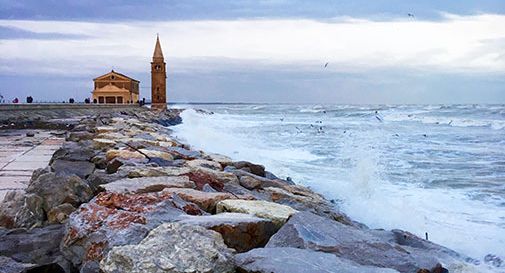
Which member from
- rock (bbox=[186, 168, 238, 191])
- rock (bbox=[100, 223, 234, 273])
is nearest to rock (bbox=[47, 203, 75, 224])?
rock (bbox=[186, 168, 238, 191])

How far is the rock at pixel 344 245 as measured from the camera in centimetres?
308

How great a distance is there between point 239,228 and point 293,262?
0.63 metres

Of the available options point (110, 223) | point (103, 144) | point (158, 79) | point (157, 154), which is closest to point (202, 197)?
point (110, 223)

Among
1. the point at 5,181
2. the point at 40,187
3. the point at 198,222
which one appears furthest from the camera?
the point at 5,181

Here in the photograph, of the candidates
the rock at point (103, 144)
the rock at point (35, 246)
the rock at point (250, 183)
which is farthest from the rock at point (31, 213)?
the rock at point (103, 144)

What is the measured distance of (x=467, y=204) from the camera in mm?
7340

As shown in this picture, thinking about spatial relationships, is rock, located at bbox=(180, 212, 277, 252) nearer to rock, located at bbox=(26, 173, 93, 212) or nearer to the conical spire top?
rock, located at bbox=(26, 173, 93, 212)

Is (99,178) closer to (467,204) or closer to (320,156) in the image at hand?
(467,204)

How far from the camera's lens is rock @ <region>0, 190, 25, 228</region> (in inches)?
153

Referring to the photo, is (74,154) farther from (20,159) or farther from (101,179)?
(101,179)

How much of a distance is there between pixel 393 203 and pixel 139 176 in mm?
3923

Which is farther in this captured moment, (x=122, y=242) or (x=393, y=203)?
(x=393, y=203)

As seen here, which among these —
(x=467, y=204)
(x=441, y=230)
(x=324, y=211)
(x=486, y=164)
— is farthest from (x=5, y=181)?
(x=486, y=164)

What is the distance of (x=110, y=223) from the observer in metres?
3.20
